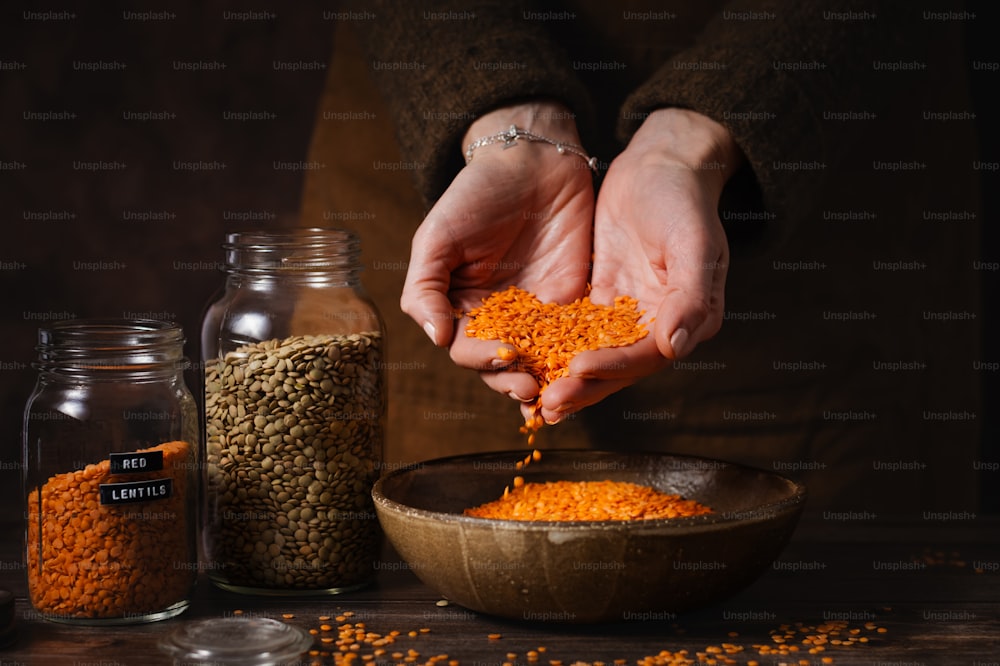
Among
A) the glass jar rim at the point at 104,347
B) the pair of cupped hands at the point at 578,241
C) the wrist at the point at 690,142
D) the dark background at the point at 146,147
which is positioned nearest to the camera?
the glass jar rim at the point at 104,347

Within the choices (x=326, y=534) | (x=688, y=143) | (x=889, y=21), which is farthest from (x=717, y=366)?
(x=326, y=534)

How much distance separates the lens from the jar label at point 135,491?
1.14 m

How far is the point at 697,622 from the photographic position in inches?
46.7

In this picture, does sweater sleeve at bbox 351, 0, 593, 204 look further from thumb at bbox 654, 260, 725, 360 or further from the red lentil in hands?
thumb at bbox 654, 260, 725, 360

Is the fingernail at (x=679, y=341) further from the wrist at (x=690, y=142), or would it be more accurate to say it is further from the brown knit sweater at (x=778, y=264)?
the brown knit sweater at (x=778, y=264)

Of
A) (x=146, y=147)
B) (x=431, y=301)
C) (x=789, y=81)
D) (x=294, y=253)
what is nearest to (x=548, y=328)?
(x=431, y=301)

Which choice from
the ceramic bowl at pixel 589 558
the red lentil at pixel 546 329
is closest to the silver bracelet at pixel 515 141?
the red lentil at pixel 546 329

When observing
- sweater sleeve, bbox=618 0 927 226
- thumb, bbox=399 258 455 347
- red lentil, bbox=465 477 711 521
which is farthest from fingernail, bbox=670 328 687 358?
sweater sleeve, bbox=618 0 927 226

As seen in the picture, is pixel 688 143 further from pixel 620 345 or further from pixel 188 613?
pixel 188 613

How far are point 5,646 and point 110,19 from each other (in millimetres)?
1368

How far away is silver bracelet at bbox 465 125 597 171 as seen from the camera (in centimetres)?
164

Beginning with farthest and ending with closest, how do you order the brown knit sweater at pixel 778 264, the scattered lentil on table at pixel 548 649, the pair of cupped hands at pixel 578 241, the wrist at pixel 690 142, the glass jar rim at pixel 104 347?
the brown knit sweater at pixel 778 264
the wrist at pixel 690 142
the pair of cupped hands at pixel 578 241
the glass jar rim at pixel 104 347
the scattered lentil on table at pixel 548 649

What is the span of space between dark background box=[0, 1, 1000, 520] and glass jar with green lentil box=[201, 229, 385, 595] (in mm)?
767

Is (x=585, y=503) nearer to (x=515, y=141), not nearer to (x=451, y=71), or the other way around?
(x=515, y=141)
